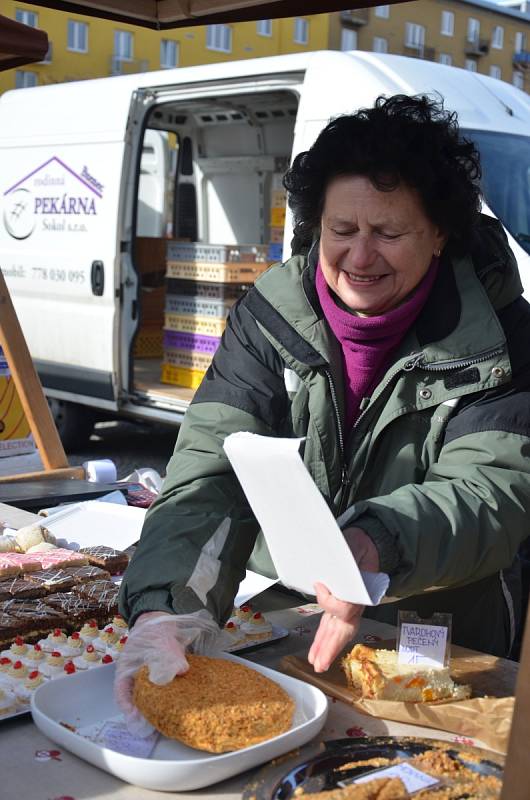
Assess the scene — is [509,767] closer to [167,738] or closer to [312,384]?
[167,738]

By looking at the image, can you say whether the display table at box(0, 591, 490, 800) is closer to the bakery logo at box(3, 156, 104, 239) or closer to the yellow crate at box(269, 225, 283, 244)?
the bakery logo at box(3, 156, 104, 239)

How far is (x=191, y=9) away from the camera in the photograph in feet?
8.52

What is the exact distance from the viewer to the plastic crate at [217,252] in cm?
711

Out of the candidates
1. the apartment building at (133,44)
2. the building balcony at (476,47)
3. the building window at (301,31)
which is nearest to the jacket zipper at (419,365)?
the apartment building at (133,44)

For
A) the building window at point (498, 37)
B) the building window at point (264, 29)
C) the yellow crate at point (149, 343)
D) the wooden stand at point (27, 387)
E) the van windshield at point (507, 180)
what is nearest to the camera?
the wooden stand at point (27, 387)

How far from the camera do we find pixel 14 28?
3043 mm

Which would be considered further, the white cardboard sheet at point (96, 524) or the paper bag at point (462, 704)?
the white cardboard sheet at point (96, 524)

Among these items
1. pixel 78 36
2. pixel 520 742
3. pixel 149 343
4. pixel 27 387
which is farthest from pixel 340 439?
pixel 78 36

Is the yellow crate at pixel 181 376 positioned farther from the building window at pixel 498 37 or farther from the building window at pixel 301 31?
the building window at pixel 498 37

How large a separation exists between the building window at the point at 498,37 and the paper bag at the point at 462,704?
191 ft

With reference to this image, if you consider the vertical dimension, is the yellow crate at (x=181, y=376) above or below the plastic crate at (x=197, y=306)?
below

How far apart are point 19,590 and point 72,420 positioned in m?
5.77

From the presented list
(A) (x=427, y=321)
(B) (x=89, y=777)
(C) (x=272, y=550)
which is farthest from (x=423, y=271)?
(B) (x=89, y=777)

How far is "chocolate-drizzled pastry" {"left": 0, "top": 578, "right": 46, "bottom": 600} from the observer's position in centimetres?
223
